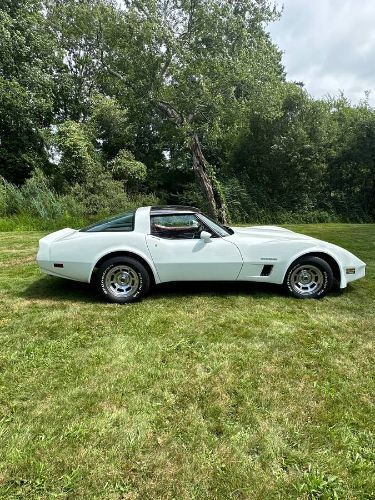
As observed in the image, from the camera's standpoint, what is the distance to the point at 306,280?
14.5 feet

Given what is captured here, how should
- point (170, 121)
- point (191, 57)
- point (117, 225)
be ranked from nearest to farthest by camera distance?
point (117, 225) < point (191, 57) < point (170, 121)

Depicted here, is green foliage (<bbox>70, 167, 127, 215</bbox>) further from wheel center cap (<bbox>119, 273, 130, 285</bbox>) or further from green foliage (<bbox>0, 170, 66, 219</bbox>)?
wheel center cap (<bbox>119, 273, 130, 285</bbox>)

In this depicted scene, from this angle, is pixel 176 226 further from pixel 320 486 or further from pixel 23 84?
pixel 23 84

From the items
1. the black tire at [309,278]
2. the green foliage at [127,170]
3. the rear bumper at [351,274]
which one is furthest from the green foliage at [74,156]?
the rear bumper at [351,274]

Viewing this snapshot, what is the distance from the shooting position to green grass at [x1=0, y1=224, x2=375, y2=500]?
5.96 feet

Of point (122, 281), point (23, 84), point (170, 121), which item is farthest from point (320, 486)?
point (23, 84)

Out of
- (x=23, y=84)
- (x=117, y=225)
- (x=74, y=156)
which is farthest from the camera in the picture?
(x=23, y=84)

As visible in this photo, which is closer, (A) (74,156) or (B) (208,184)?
(B) (208,184)

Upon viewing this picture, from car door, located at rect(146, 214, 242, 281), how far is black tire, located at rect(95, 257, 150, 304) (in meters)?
0.23

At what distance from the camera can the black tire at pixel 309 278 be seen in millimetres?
4324

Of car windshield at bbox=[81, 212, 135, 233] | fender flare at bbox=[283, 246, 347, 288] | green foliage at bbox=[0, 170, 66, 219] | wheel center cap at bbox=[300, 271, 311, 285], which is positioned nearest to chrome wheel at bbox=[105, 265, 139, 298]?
car windshield at bbox=[81, 212, 135, 233]

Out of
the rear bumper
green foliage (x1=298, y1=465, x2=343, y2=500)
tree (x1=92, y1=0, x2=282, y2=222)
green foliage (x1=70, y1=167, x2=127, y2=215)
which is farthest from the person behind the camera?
green foliage (x1=70, y1=167, x2=127, y2=215)

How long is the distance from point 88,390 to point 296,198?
15981 mm

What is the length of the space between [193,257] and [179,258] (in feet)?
0.56
